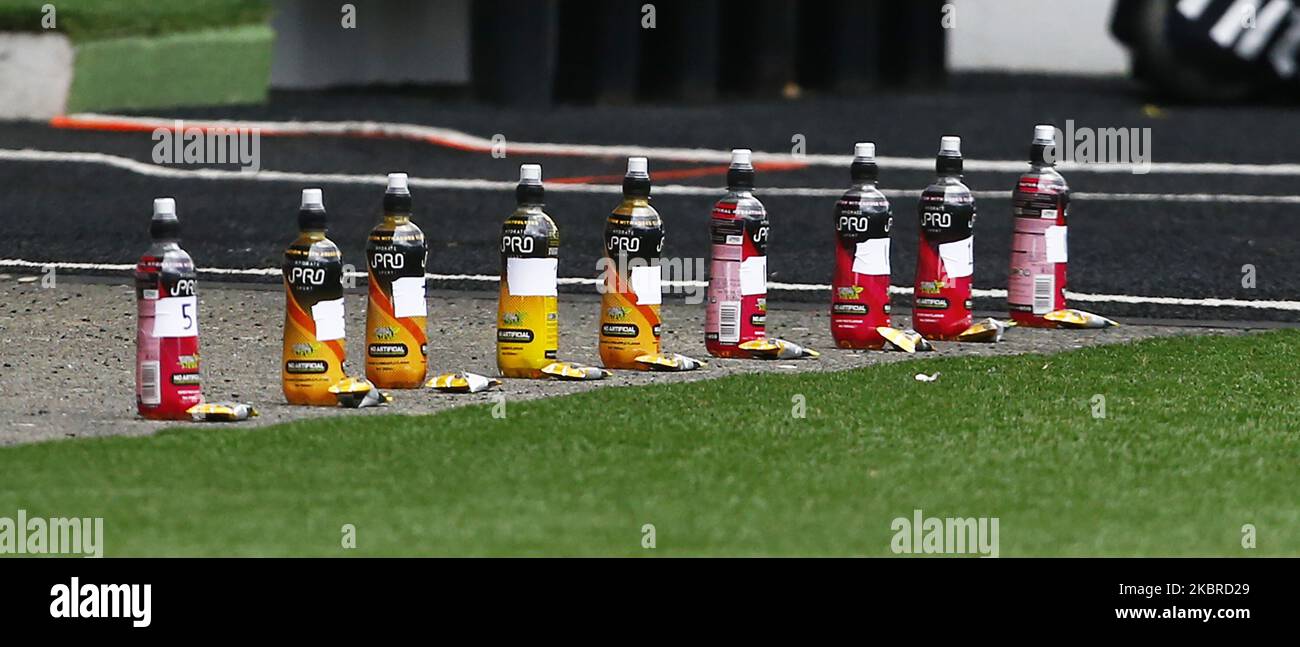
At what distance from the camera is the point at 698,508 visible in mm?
6586

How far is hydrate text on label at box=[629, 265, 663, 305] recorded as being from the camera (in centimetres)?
910

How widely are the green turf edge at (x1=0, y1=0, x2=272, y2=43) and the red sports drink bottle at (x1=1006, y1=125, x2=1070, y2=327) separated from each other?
11.4 meters

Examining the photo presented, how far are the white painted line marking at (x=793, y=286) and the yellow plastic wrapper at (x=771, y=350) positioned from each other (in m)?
2.22

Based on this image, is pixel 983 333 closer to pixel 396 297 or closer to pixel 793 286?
pixel 793 286

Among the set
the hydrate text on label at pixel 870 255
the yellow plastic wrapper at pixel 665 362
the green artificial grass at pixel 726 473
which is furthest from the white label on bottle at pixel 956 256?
the yellow plastic wrapper at pixel 665 362

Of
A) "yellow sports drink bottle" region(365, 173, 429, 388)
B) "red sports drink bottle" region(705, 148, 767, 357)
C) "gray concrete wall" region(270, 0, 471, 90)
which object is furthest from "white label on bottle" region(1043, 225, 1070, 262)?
"gray concrete wall" region(270, 0, 471, 90)

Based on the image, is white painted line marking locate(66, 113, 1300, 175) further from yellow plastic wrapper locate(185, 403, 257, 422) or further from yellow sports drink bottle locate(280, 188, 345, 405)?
yellow plastic wrapper locate(185, 403, 257, 422)

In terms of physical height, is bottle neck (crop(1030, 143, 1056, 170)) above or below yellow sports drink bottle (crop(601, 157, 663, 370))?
above

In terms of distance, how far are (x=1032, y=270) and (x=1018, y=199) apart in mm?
344

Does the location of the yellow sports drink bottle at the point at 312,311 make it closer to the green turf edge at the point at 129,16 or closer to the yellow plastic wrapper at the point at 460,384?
the yellow plastic wrapper at the point at 460,384

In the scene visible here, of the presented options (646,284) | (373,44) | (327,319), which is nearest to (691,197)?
(646,284)

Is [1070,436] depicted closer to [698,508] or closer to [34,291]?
[698,508]

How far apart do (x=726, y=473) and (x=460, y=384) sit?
1809 millimetres

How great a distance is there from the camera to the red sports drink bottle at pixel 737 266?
9.34 meters
